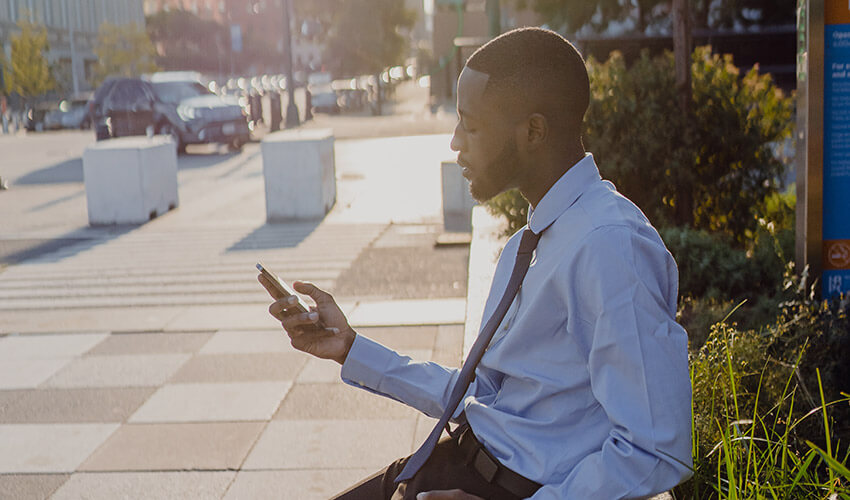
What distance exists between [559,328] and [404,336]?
462cm

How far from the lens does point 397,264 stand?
29.9 feet

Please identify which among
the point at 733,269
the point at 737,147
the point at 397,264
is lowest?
the point at 397,264

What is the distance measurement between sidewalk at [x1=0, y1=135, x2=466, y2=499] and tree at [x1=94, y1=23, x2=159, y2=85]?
5205 centimetres

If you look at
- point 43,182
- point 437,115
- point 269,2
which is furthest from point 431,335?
point 269,2

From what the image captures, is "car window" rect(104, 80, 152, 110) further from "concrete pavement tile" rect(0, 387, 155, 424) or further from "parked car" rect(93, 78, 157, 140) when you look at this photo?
"concrete pavement tile" rect(0, 387, 155, 424)

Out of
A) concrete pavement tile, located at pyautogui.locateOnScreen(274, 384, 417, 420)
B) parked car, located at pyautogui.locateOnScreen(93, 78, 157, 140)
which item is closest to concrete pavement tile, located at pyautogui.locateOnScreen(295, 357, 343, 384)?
concrete pavement tile, located at pyautogui.locateOnScreen(274, 384, 417, 420)

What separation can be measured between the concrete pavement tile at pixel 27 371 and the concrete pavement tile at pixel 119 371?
2.7 inches

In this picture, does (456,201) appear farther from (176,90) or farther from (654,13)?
(176,90)

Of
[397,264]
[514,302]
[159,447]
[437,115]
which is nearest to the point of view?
[514,302]

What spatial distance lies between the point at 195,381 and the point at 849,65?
376 cm

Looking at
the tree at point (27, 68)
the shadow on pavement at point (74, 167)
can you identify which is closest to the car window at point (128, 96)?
the shadow on pavement at point (74, 167)

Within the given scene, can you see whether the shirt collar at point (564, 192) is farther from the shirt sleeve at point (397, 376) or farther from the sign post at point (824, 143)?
the sign post at point (824, 143)

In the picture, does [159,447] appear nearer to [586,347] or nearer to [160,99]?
[586,347]

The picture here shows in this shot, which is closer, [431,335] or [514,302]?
[514,302]
